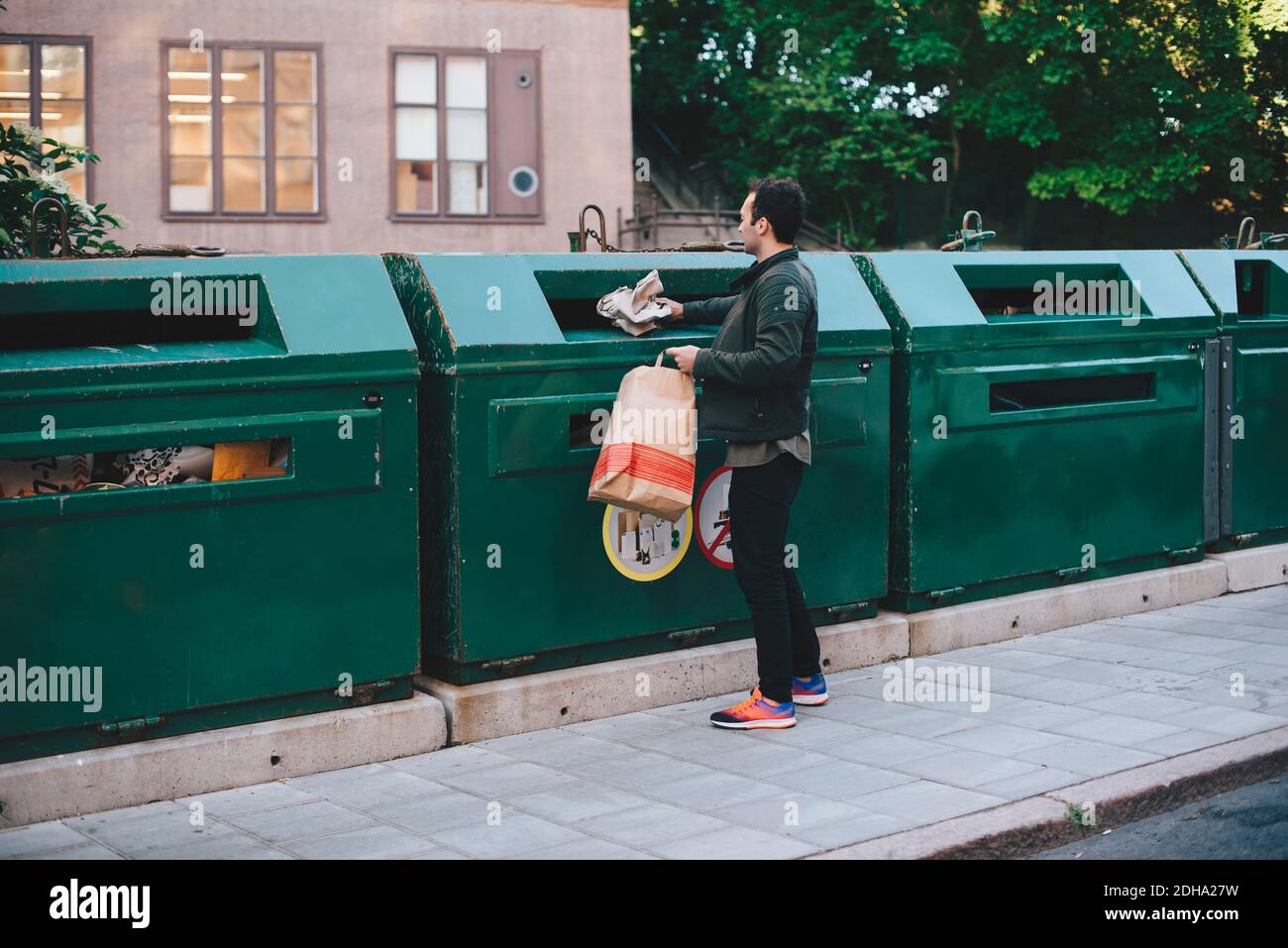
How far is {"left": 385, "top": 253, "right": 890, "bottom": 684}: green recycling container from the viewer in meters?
4.98

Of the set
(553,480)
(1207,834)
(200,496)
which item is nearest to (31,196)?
(200,496)

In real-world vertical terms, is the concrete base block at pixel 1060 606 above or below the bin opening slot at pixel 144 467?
below

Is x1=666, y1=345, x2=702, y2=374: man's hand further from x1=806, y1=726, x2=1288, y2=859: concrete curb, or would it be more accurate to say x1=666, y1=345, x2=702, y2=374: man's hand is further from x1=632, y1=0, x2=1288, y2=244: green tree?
x1=632, y1=0, x2=1288, y2=244: green tree

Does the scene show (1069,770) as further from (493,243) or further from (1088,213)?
(1088,213)

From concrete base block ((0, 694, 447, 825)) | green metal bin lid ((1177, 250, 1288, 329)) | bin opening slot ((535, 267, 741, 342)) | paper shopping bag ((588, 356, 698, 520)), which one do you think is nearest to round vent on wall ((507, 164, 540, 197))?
green metal bin lid ((1177, 250, 1288, 329))

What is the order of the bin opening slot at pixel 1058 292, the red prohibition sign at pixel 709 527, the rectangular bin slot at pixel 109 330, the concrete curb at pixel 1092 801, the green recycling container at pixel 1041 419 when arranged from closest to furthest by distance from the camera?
the concrete curb at pixel 1092 801 < the rectangular bin slot at pixel 109 330 < the red prohibition sign at pixel 709 527 < the green recycling container at pixel 1041 419 < the bin opening slot at pixel 1058 292

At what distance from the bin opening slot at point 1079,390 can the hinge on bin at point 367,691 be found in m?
3.08

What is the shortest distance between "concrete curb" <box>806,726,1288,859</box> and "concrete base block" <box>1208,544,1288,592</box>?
101 inches

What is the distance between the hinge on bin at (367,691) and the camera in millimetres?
4852

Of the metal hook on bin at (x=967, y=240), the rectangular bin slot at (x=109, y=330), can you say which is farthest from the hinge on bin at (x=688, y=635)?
the metal hook on bin at (x=967, y=240)

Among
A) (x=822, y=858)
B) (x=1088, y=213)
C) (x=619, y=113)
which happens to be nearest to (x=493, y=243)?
(x=619, y=113)

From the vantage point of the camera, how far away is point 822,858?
390cm

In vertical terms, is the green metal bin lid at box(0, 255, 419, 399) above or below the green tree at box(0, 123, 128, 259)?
below

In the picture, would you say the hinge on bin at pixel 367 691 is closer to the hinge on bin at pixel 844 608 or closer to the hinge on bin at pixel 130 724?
the hinge on bin at pixel 130 724
